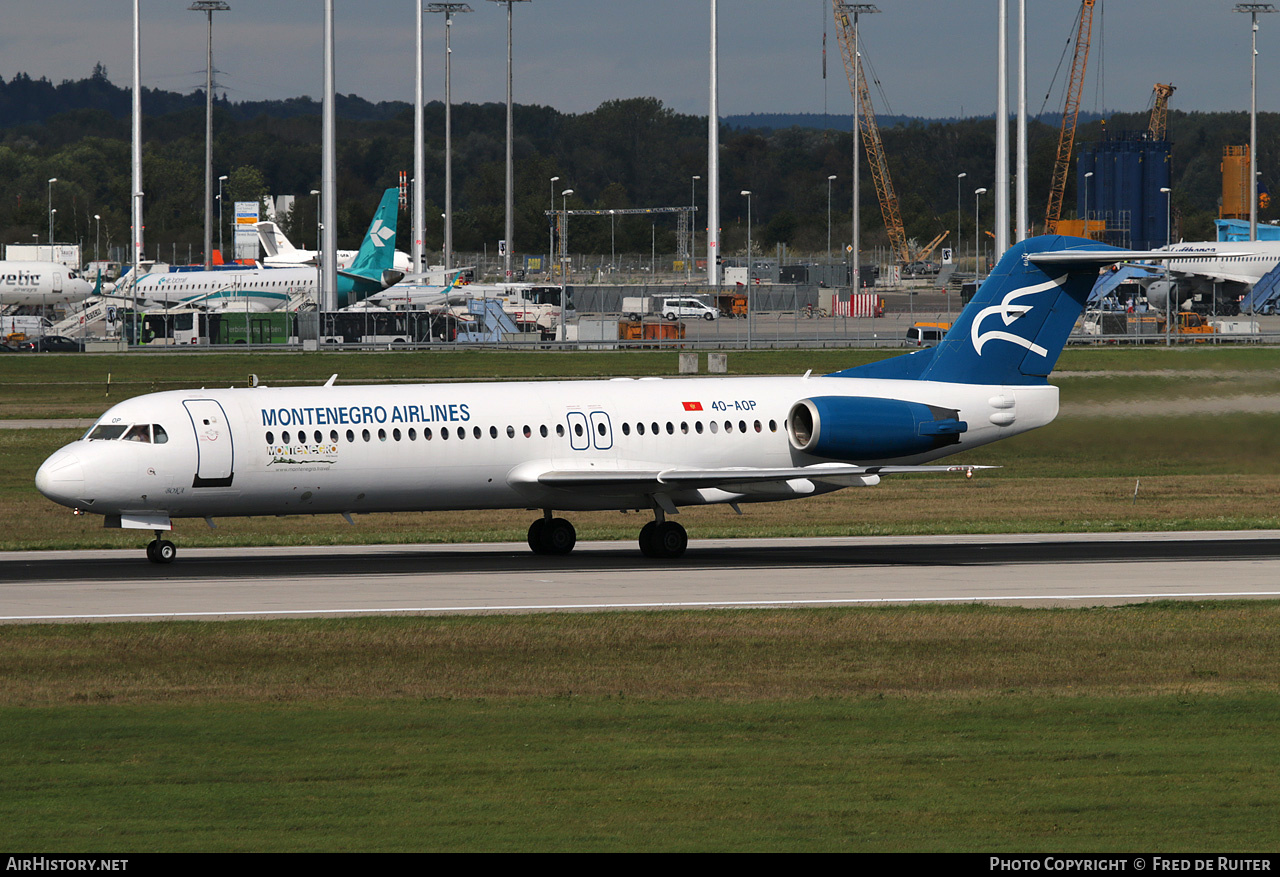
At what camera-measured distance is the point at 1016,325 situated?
34.1m

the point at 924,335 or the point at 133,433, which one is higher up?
the point at 924,335

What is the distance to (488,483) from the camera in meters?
31.0

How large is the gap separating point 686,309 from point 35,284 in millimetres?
51700

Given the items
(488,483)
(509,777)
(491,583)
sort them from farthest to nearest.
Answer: (488,483) < (491,583) < (509,777)

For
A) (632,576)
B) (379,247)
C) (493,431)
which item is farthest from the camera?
(379,247)

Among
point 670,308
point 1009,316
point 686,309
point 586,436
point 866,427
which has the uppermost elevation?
point 670,308

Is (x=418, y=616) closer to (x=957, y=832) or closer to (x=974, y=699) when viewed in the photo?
(x=974, y=699)

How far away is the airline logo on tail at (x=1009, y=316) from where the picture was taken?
3400 cm

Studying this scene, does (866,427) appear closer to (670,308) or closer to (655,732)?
(655,732)

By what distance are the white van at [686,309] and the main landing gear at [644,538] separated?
89.9 metres

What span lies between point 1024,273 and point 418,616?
1690cm

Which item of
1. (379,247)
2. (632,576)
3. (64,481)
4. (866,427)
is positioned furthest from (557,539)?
(379,247)
